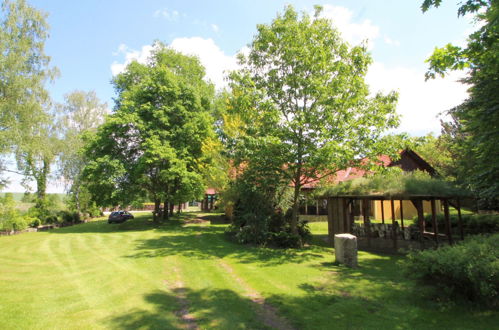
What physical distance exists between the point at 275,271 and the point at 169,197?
620 inches

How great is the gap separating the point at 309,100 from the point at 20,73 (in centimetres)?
2070

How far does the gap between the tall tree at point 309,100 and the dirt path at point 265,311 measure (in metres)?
6.33

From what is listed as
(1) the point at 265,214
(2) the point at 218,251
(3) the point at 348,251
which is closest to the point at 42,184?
(2) the point at 218,251

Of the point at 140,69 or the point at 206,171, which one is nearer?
the point at 206,171

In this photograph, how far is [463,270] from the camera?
5.91 meters

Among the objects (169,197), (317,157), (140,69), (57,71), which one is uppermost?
(140,69)

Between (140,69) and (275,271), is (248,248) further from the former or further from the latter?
(140,69)

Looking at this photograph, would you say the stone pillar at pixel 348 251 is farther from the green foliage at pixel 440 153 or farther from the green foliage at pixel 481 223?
the green foliage at pixel 481 223

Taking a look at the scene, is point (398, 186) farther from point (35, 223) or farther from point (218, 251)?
point (35, 223)

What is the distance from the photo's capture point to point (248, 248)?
47.8 feet

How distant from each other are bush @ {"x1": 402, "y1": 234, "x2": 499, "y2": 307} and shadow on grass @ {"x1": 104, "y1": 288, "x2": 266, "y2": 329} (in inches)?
159

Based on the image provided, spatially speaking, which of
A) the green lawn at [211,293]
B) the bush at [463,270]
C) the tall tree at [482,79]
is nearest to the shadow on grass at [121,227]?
the green lawn at [211,293]

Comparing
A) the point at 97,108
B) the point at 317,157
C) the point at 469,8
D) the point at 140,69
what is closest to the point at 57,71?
the point at 140,69

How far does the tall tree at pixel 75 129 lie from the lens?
3100 cm
